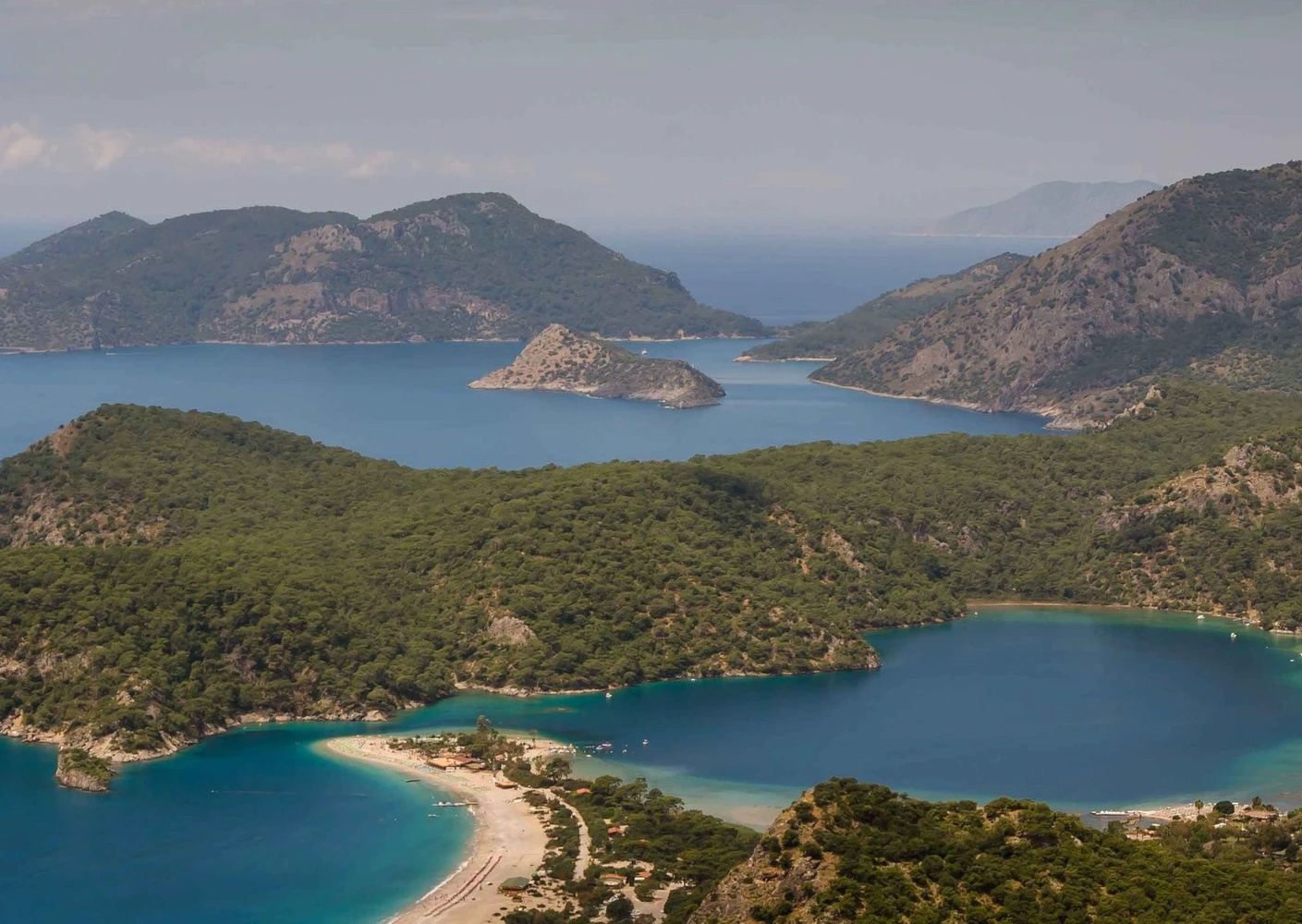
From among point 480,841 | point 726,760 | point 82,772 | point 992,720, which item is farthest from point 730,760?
point 82,772

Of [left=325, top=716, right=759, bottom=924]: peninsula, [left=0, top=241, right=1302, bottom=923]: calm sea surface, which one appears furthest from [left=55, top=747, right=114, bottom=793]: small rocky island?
[left=325, top=716, right=759, bottom=924]: peninsula

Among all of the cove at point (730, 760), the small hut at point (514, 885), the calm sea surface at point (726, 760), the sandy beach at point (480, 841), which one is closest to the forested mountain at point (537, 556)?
the cove at point (730, 760)

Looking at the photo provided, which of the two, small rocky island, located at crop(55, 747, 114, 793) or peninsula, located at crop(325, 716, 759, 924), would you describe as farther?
small rocky island, located at crop(55, 747, 114, 793)

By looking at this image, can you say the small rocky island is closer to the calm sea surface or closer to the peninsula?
the calm sea surface

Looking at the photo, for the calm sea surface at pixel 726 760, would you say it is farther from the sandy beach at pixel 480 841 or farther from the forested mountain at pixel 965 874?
the forested mountain at pixel 965 874

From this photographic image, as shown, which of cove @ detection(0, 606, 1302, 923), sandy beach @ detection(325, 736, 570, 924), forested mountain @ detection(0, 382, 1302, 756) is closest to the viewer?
sandy beach @ detection(325, 736, 570, 924)

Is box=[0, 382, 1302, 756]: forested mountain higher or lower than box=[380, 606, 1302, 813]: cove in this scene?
higher

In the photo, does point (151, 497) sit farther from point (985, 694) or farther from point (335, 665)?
point (985, 694)
